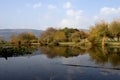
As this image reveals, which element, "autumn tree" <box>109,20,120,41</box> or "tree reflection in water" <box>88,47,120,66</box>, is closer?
"tree reflection in water" <box>88,47,120,66</box>

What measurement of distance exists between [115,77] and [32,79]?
6014 millimetres

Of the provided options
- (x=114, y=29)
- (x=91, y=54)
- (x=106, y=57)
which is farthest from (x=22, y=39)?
(x=106, y=57)

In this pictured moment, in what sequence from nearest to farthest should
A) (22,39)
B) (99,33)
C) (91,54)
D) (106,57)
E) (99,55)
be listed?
(106,57)
(99,55)
(91,54)
(99,33)
(22,39)

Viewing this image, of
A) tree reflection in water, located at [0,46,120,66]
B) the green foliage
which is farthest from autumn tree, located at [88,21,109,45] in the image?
the green foliage

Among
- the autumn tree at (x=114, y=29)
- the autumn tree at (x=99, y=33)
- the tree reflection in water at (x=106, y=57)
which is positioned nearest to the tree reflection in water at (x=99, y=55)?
the tree reflection in water at (x=106, y=57)

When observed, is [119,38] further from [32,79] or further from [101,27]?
[32,79]

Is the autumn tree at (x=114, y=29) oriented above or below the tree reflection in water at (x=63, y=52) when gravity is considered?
above

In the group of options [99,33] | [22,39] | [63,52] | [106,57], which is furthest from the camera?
[22,39]

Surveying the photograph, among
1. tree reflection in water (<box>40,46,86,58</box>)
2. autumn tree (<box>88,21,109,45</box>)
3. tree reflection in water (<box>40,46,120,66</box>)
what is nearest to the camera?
tree reflection in water (<box>40,46,120,66</box>)

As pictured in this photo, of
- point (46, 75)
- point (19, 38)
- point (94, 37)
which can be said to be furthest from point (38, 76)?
point (19, 38)

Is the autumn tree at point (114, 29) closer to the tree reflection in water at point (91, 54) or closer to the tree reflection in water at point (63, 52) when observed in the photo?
the tree reflection in water at point (63, 52)

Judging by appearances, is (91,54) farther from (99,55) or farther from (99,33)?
(99,33)

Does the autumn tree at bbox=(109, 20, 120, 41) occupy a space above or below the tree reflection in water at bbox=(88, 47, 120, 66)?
above

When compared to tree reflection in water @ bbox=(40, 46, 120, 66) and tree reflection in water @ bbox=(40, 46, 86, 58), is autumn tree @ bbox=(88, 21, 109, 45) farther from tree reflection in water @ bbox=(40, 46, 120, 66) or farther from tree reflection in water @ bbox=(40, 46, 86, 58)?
tree reflection in water @ bbox=(40, 46, 120, 66)
